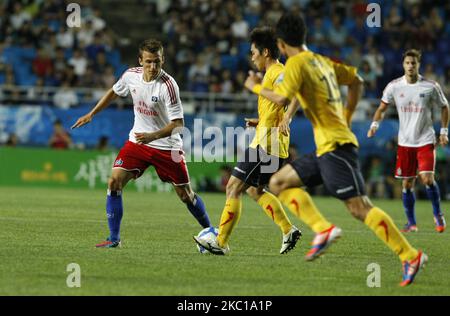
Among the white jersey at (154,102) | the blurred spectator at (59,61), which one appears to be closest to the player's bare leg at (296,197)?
the white jersey at (154,102)

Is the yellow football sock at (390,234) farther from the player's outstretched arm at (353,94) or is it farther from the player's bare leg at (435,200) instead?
the player's bare leg at (435,200)

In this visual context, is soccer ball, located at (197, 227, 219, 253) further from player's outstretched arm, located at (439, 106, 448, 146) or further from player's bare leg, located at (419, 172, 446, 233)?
player's outstretched arm, located at (439, 106, 448, 146)

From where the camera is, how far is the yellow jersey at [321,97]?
330 inches

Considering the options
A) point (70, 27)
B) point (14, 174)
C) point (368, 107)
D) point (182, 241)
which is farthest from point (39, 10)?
point (182, 241)

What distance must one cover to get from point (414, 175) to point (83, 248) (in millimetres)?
6513

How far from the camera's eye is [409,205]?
15.0 m

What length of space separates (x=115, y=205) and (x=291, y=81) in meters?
3.37

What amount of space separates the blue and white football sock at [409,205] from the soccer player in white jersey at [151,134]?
4.72m

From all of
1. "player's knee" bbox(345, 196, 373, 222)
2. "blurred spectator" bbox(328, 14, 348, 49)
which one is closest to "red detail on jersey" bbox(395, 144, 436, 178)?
"player's knee" bbox(345, 196, 373, 222)

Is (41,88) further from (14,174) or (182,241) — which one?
(182,241)

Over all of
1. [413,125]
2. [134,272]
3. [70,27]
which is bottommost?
[134,272]

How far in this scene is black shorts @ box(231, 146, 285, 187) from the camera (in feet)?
33.9

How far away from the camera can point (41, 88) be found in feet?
81.5

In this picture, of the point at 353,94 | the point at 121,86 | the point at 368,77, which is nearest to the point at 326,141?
the point at 353,94
